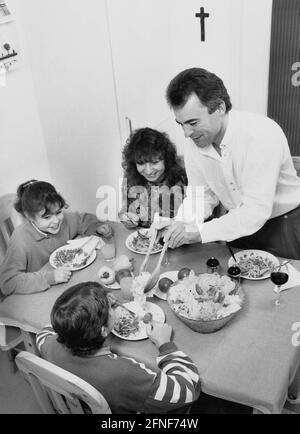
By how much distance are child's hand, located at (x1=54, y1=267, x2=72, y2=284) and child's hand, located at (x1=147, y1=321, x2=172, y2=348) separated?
509mm

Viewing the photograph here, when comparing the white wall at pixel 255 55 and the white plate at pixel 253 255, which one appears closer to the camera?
the white plate at pixel 253 255

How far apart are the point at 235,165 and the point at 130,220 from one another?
26.4 inches

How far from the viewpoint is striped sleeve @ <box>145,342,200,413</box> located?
4.30ft

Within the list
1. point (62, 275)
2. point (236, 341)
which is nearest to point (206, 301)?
point (236, 341)

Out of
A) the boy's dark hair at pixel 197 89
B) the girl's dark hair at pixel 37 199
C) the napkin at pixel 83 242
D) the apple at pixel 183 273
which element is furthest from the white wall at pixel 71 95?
the apple at pixel 183 273

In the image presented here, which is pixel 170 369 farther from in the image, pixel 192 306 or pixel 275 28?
pixel 275 28

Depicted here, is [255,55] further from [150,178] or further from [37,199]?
[37,199]

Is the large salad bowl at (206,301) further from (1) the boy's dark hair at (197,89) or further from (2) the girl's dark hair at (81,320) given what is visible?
(1) the boy's dark hair at (197,89)

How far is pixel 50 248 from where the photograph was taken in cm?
217

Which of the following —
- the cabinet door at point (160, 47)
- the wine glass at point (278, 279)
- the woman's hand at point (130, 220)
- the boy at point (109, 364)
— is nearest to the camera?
the boy at point (109, 364)

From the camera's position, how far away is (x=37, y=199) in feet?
6.83

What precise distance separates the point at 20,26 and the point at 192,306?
210cm

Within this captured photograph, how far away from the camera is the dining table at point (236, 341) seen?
130 cm

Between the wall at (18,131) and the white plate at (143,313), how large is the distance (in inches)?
55.7
